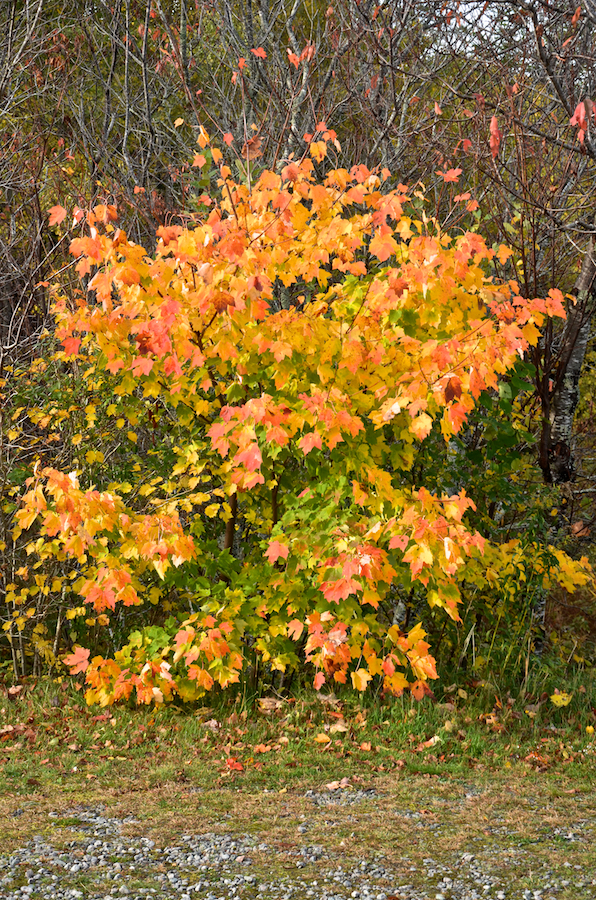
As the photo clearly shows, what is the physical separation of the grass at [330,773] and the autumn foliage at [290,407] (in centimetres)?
35


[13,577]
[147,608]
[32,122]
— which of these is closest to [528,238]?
[147,608]

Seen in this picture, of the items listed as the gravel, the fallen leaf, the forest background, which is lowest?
the fallen leaf

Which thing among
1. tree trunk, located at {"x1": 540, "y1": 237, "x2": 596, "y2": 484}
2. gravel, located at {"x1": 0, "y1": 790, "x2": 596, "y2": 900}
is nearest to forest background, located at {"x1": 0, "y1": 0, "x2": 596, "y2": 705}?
tree trunk, located at {"x1": 540, "y1": 237, "x2": 596, "y2": 484}

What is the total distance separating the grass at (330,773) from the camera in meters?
3.70

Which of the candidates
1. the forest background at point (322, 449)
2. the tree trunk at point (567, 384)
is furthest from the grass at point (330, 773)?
the tree trunk at point (567, 384)

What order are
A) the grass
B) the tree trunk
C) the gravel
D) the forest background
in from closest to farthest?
the gravel < the grass < the forest background < the tree trunk

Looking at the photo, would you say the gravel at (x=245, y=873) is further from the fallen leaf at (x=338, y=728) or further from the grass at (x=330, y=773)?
the fallen leaf at (x=338, y=728)

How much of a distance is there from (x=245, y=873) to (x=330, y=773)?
1346 millimetres

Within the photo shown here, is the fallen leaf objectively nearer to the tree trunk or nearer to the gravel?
A: the gravel

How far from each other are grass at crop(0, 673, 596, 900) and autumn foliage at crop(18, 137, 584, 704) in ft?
1.16

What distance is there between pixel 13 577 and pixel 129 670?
145 cm

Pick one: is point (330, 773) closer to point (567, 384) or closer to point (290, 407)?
point (290, 407)

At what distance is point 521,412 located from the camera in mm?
6551

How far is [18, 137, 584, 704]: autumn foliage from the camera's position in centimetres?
416
